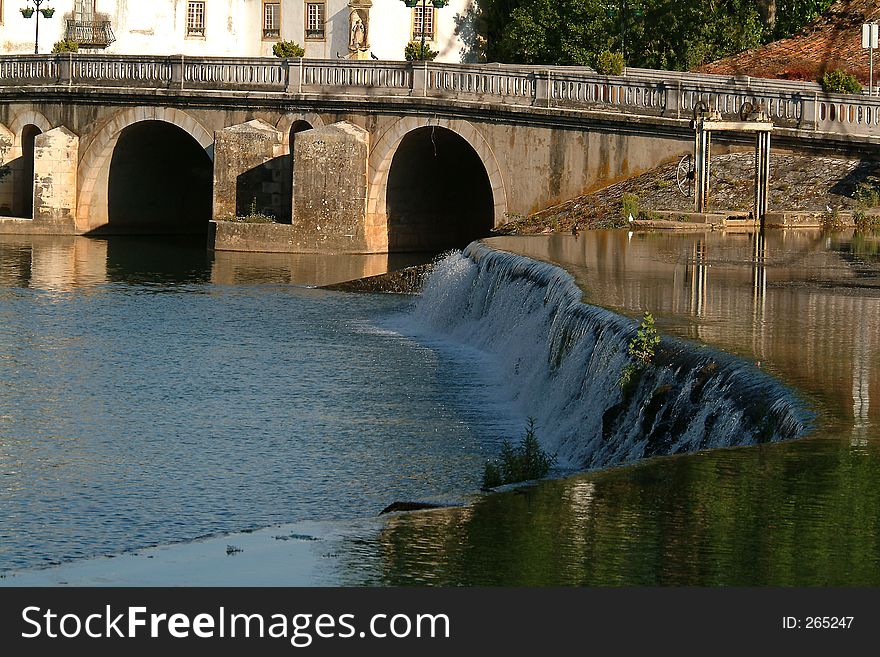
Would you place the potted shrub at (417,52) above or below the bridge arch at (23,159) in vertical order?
above

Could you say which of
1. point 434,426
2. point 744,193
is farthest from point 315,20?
point 434,426

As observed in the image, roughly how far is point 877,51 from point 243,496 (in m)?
40.2

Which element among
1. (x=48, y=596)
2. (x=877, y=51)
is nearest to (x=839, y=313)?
(x=48, y=596)

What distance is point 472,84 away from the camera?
144 ft

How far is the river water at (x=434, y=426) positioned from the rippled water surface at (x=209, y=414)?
0.05m

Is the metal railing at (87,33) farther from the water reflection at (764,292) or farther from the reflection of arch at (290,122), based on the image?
the water reflection at (764,292)

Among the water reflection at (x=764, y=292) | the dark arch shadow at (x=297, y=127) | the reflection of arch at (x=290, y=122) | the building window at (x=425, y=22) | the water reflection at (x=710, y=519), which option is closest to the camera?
the water reflection at (x=710, y=519)

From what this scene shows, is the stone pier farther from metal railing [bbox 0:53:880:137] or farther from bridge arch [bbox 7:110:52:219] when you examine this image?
metal railing [bbox 0:53:880:137]

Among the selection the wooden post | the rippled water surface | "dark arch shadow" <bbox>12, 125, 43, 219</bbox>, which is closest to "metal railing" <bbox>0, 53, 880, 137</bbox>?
"dark arch shadow" <bbox>12, 125, 43, 219</bbox>

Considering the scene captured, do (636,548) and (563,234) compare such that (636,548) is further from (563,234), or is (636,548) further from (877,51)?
(877,51)

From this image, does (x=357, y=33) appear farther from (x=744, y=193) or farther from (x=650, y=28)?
(x=744, y=193)

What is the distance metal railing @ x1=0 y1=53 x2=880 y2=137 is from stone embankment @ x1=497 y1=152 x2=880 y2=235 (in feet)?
3.48

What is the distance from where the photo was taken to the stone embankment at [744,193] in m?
33.1

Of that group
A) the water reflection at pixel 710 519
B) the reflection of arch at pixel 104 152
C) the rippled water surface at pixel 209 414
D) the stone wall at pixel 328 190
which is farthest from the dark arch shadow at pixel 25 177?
the water reflection at pixel 710 519
